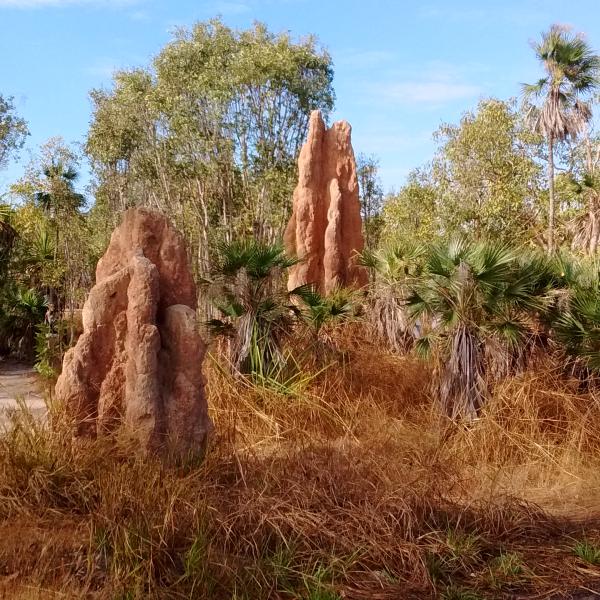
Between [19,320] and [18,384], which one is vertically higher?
[19,320]

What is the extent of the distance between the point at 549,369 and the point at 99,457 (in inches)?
234

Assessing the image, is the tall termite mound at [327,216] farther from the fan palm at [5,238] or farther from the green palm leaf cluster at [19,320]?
the green palm leaf cluster at [19,320]

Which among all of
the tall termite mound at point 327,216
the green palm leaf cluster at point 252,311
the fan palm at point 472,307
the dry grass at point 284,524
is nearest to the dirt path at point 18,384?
the green palm leaf cluster at point 252,311

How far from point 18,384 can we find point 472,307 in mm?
11516

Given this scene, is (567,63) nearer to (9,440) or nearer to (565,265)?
(565,265)

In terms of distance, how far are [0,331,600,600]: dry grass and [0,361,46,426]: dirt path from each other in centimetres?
693

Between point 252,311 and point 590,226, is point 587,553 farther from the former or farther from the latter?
point 590,226

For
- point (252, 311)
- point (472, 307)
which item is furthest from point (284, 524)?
point (252, 311)

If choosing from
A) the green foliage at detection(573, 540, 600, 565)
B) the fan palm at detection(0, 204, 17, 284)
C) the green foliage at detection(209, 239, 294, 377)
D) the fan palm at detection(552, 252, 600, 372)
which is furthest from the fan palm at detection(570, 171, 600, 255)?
the green foliage at detection(573, 540, 600, 565)

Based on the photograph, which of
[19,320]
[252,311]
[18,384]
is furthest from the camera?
[19,320]

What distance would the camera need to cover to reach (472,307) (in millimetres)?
10141

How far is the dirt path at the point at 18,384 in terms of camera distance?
1450cm

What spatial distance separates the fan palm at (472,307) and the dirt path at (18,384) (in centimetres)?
662

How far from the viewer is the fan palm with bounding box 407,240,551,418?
1003cm
